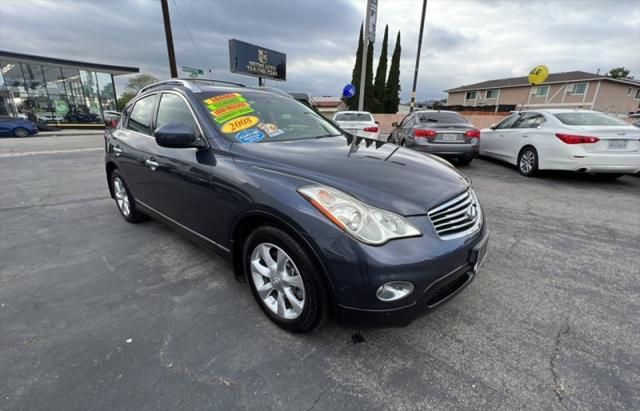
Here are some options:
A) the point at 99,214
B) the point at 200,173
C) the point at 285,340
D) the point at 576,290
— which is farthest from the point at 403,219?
the point at 99,214

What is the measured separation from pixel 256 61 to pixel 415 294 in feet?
101

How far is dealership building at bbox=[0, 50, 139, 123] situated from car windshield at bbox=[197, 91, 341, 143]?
3270cm

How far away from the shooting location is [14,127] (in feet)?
63.6

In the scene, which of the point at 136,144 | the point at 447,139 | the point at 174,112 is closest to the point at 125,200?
the point at 136,144

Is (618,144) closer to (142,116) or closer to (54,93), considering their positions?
(142,116)

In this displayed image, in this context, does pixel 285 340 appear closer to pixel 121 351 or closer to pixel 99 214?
pixel 121 351

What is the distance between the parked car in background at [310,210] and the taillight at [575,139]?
4.74m

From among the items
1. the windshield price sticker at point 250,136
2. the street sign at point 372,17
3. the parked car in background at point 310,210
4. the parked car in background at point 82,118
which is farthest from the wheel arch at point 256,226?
the parked car in background at point 82,118

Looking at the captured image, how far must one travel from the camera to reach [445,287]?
5.91 feet

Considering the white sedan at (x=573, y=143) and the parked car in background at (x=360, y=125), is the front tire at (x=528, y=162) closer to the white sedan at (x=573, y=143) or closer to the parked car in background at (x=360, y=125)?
the white sedan at (x=573, y=143)

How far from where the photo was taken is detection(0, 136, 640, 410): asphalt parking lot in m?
1.67

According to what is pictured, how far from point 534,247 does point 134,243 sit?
4341 millimetres

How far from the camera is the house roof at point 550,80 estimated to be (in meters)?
34.6

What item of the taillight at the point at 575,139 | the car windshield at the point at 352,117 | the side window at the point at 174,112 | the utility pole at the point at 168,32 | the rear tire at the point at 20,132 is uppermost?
the utility pole at the point at 168,32
